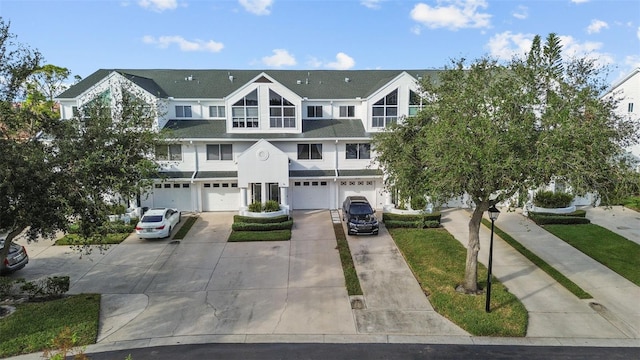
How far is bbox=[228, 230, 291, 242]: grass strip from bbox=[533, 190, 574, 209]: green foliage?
15.3 meters

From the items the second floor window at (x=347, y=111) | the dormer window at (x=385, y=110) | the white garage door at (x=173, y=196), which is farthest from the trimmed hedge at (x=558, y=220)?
the white garage door at (x=173, y=196)

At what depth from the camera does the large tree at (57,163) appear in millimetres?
10742

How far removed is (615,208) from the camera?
88.1ft

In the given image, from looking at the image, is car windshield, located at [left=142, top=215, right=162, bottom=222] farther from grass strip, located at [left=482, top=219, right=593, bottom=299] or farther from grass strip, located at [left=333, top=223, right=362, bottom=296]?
grass strip, located at [left=482, top=219, right=593, bottom=299]

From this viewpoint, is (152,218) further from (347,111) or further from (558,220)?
(558,220)

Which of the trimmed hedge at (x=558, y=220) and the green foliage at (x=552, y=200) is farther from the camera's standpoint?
the green foliage at (x=552, y=200)

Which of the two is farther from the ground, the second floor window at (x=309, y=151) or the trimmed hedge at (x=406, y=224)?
the second floor window at (x=309, y=151)

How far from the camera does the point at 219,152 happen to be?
26.6 metres

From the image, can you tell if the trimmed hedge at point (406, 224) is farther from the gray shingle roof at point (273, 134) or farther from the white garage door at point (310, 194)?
the gray shingle roof at point (273, 134)

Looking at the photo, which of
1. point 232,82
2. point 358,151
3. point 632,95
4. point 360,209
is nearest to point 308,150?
point 358,151

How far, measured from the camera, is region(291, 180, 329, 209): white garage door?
27.5 meters

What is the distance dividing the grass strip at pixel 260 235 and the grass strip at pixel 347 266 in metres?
2.78

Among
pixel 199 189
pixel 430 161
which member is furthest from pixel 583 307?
pixel 199 189

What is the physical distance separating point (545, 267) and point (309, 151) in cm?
1536
